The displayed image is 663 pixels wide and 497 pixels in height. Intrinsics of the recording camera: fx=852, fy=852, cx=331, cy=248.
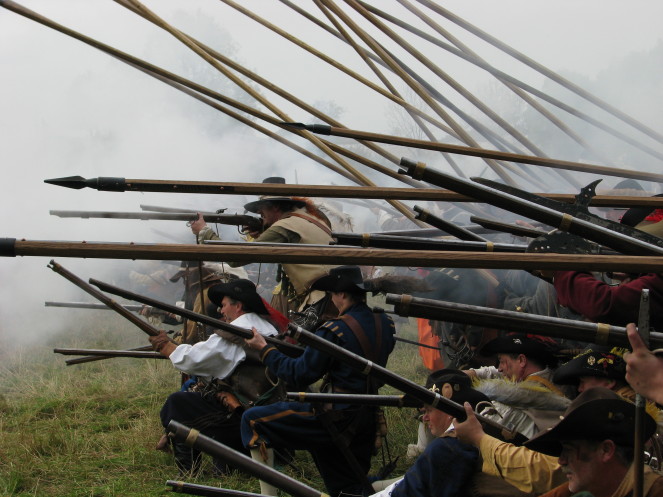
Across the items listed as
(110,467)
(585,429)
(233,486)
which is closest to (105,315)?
(110,467)

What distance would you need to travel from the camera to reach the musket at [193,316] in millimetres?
4445

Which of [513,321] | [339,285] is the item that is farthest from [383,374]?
[339,285]

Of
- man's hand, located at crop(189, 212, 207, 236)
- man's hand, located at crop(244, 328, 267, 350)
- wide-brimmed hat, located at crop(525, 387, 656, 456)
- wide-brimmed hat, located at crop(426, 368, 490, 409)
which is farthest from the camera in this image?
man's hand, located at crop(189, 212, 207, 236)

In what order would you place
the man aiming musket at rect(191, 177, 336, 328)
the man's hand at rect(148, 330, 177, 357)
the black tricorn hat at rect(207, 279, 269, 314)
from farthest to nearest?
the man aiming musket at rect(191, 177, 336, 328)
the black tricorn hat at rect(207, 279, 269, 314)
the man's hand at rect(148, 330, 177, 357)

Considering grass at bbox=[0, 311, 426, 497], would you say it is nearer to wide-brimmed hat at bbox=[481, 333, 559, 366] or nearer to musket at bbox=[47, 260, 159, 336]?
musket at bbox=[47, 260, 159, 336]

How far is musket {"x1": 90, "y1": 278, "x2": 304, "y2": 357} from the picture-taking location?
4.45 meters

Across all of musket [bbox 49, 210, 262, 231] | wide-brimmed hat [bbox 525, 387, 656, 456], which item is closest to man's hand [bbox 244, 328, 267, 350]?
musket [bbox 49, 210, 262, 231]

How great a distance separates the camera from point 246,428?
15.0ft

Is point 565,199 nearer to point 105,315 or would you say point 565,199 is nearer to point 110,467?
point 110,467

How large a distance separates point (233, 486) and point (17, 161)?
8498 mm

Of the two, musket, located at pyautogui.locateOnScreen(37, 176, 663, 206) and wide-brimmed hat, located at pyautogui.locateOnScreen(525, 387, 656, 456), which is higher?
musket, located at pyautogui.locateOnScreen(37, 176, 663, 206)

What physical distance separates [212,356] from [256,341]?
1.39ft

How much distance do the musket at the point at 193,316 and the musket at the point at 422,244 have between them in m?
1.28

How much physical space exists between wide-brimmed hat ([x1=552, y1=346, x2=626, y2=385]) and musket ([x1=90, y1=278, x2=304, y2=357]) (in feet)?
6.19
